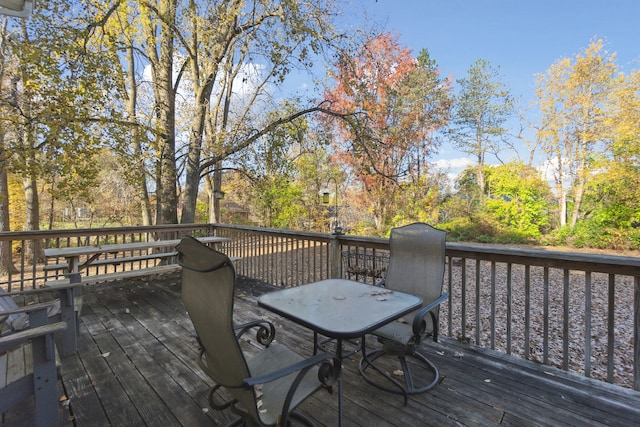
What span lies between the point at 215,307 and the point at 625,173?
13.5 m

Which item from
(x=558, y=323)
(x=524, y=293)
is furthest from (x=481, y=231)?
(x=524, y=293)

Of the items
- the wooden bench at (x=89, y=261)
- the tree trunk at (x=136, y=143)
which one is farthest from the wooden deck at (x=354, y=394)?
the tree trunk at (x=136, y=143)

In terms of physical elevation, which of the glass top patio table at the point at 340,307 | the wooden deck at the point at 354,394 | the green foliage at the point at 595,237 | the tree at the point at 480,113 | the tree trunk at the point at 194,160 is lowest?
the wooden deck at the point at 354,394

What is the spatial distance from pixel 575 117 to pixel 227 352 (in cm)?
1534

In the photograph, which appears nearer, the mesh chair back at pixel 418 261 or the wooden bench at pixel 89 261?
the mesh chair back at pixel 418 261

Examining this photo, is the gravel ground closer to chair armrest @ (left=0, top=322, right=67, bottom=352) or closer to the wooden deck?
the wooden deck

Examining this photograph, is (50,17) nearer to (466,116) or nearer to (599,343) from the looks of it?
(599,343)

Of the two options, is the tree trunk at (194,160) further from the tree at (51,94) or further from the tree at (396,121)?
the tree at (396,121)

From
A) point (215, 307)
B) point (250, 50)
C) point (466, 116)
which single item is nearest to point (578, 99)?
point (466, 116)

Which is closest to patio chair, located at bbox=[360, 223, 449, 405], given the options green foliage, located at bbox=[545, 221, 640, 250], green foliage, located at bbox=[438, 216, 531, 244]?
green foliage, located at bbox=[438, 216, 531, 244]

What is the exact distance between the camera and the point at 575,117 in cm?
1158

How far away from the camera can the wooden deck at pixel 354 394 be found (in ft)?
5.75

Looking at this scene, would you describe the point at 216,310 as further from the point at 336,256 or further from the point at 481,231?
the point at 481,231

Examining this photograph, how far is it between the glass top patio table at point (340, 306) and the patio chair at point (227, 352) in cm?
22
